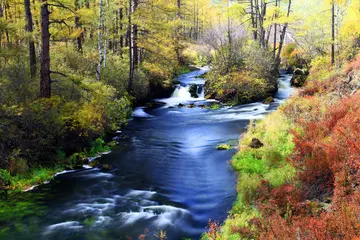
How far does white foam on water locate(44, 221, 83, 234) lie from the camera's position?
680 centimetres

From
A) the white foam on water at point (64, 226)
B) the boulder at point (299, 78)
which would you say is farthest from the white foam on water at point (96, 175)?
the boulder at point (299, 78)

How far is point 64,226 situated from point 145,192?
2.53m

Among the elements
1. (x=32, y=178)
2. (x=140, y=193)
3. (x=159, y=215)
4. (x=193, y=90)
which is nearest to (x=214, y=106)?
(x=193, y=90)

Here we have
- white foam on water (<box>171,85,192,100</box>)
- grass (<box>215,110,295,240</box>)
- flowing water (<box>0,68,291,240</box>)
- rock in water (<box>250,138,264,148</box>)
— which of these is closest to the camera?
grass (<box>215,110,295,240</box>)

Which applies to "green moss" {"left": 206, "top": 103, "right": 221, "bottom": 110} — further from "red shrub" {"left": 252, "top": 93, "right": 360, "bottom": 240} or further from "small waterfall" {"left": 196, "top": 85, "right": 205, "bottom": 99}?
"red shrub" {"left": 252, "top": 93, "right": 360, "bottom": 240}

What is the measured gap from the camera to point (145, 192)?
888cm

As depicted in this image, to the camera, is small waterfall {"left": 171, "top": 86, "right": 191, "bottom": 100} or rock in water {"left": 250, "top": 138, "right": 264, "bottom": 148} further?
small waterfall {"left": 171, "top": 86, "right": 191, "bottom": 100}

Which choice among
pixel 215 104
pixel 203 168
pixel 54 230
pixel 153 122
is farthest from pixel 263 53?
pixel 54 230

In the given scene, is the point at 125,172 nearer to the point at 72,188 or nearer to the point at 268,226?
the point at 72,188

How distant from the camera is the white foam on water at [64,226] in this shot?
680cm

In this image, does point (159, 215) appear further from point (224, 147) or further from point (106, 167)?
point (224, 147)

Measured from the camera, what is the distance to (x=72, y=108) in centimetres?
1139

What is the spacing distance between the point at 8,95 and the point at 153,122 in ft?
29.2

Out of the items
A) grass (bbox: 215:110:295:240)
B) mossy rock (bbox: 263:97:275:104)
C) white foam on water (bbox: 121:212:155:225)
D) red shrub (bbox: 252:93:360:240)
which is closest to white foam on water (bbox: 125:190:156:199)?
white foam on water (bbox: 121:212:155:225)
